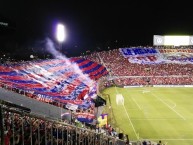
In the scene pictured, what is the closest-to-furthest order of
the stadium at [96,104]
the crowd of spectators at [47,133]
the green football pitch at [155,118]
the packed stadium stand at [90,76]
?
the crowd of spectators at [47,133]
the stadium at [96,104]
the packed stadium stand at [90,76]
the green football pitch at [155,118]

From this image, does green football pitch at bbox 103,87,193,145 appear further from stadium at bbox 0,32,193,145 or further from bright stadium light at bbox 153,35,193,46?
bright stadium light at bbox 153,35,193,46

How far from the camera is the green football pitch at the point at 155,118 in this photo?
2749cm

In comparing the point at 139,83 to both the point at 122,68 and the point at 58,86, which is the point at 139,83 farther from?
the point at 58,86

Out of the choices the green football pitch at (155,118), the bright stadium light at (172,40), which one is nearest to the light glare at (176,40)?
the bright stadium light at (172,40)

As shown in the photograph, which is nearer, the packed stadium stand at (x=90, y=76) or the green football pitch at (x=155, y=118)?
the packed stadium stand at (x=90, y=76)

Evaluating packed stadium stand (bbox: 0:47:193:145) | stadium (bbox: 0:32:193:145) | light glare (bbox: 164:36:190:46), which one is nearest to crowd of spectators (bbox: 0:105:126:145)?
stadium (bbox: 0:32:193:145)

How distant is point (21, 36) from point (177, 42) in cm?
4443

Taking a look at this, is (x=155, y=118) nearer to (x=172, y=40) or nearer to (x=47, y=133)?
(x=47, y=133)

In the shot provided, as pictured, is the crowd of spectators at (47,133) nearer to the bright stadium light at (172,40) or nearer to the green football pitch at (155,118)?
the green football pitch at (155,118)

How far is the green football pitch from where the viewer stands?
1082 inches

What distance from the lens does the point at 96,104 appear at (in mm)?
25328

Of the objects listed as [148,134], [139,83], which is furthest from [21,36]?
[148,134]

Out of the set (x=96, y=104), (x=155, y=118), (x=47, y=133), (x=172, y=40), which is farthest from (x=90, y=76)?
(x=47, y=133)

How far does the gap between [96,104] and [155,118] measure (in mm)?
11594
